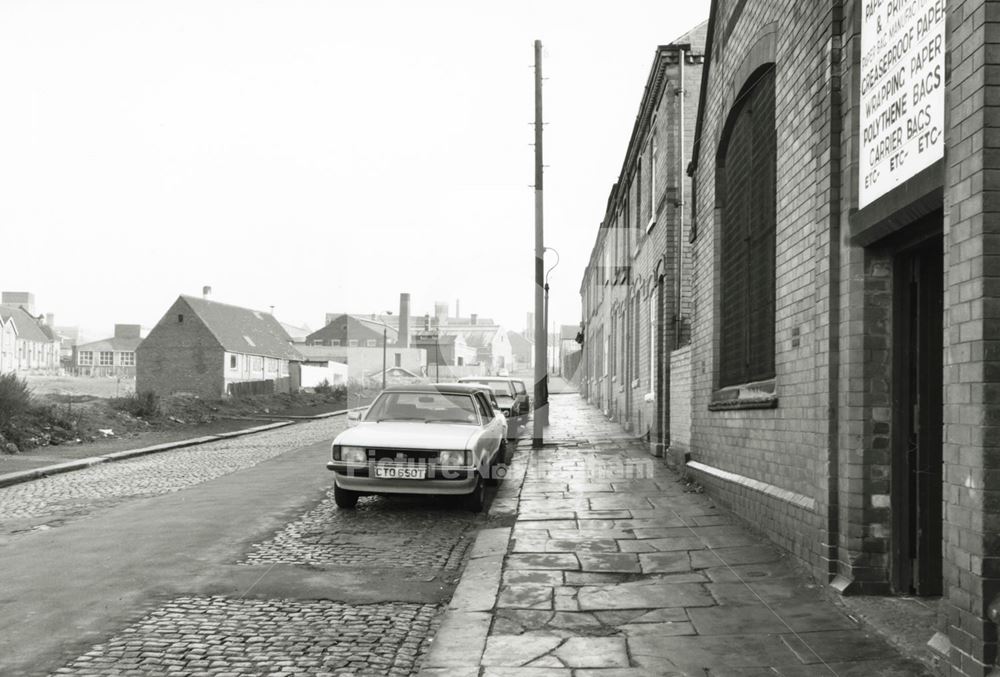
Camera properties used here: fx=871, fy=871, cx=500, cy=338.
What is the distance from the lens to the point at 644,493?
10109mm

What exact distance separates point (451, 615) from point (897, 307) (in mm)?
3249

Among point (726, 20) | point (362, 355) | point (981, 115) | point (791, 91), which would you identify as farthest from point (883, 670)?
point (362, 355)

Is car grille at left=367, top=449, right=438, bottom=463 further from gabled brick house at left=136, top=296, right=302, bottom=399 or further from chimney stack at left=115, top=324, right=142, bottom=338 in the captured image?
chimney stack at left=115, top=324, right=142, bottom=338

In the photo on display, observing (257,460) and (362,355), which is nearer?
(257,460)

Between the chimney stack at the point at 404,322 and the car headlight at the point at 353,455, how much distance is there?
74212mm

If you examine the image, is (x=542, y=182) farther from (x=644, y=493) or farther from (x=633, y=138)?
(x=644, y=493)

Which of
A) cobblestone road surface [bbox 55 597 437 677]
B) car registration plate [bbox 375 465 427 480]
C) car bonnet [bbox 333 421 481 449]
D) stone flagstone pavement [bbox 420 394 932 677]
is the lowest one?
cobblestone road surface [bbox 55 597 437 677]

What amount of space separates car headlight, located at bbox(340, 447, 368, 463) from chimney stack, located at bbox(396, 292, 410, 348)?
243 feet

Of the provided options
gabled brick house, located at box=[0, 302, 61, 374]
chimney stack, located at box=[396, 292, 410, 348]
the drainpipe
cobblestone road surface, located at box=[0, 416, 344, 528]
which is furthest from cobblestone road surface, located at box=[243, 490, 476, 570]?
gabled brick house, located at box=[0, 302, 61, 374]

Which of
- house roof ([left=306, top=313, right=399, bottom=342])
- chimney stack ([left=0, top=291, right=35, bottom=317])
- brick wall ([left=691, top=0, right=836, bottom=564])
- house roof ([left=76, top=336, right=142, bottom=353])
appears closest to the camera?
brick wall ([left=691, top=0, right=836, bottom=564])

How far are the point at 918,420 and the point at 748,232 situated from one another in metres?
3.90

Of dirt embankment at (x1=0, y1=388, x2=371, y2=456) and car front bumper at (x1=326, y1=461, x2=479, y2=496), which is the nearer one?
car front bumper at (x1=326, y1=461, x2=479, y2=496)

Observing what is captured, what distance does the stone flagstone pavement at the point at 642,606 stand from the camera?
14.0ft

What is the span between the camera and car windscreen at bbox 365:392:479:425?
10.6m
